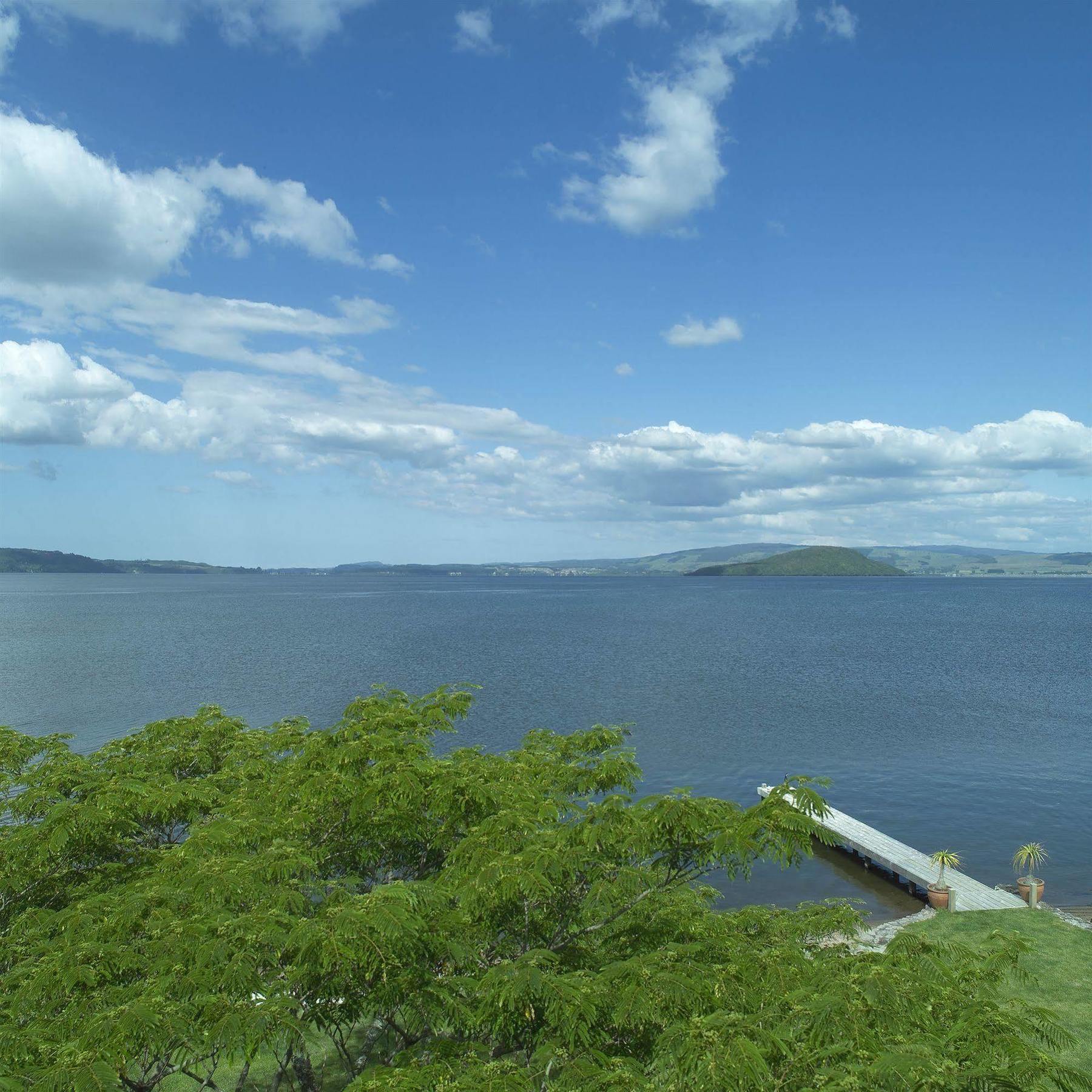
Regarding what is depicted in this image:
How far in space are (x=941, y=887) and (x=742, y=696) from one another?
39698 millimetres

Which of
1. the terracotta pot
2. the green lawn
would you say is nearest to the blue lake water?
the terracotta pot

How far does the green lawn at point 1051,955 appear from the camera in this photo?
70.4ft

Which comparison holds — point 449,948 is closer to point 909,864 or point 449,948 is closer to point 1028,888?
point 1028,888

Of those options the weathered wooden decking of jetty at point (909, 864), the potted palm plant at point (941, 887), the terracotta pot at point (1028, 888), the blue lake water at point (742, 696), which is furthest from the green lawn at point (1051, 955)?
the blue lake water at point (742, 696)

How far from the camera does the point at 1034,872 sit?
33.0 metres

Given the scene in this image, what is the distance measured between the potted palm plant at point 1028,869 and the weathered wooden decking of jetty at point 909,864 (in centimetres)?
53

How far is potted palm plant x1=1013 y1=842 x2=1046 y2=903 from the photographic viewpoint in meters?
31.2

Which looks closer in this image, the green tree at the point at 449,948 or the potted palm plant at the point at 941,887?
the green tree at the point at 449,948

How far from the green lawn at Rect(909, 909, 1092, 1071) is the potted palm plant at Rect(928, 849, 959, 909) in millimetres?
1118

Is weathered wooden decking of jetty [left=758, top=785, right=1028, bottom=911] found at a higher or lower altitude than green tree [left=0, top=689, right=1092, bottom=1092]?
lower

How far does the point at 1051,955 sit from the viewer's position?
1025 inches

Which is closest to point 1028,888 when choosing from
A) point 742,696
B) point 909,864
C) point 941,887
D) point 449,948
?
point 941,887

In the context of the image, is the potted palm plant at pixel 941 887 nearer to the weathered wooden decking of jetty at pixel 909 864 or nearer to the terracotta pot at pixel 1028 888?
the weathered wooden decking of jetty at pixel 909 864

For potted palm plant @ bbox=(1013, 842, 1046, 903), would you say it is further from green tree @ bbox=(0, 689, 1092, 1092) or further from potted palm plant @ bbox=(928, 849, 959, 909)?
green tree @ bbox=(0, 689, 1092, 1092)
